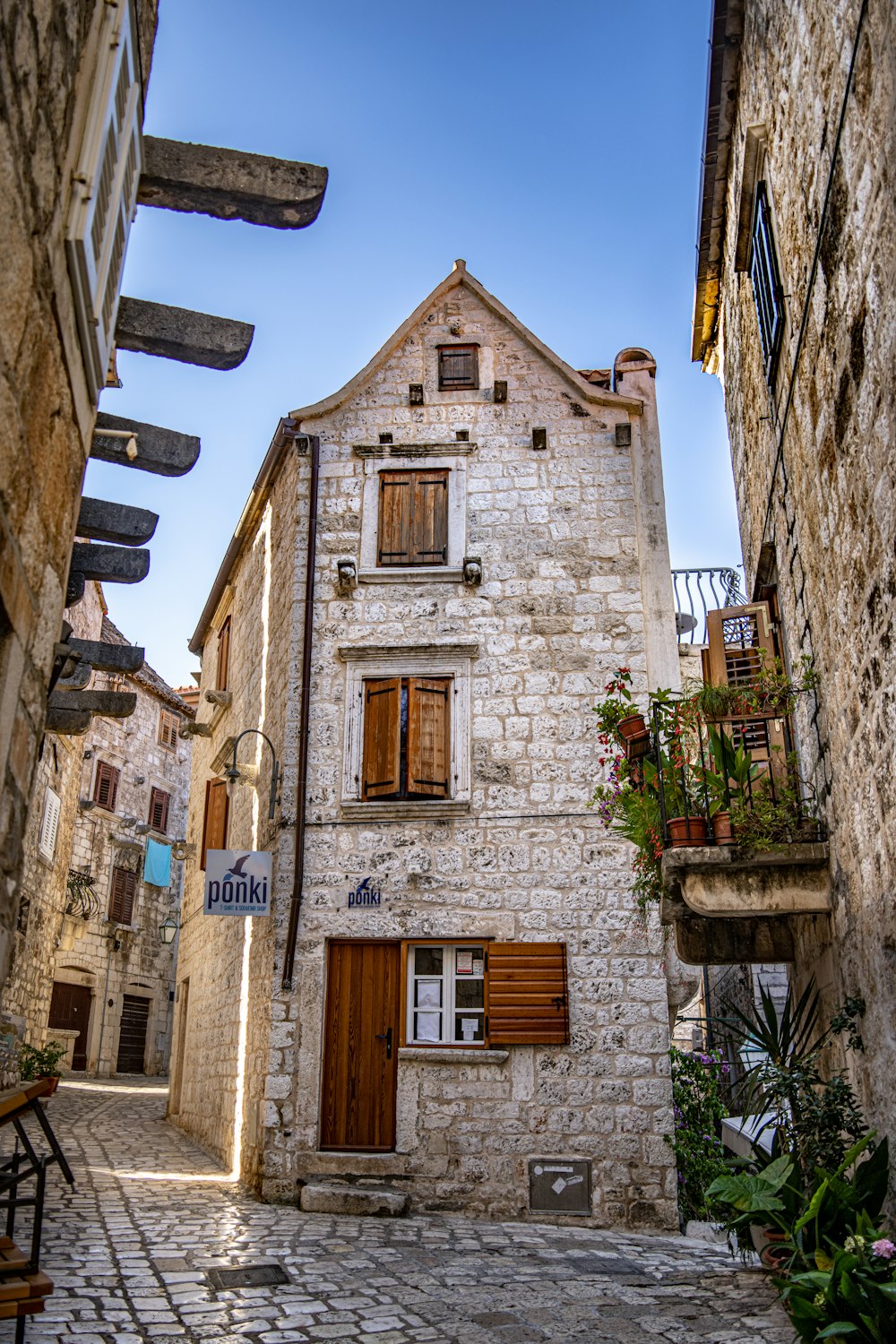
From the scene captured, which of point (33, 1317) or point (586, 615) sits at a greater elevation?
point (586, 615)

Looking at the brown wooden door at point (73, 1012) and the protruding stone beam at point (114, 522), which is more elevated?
the protruding stone beam at point (114, 522)

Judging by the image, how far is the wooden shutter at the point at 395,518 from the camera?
1097 centimetres

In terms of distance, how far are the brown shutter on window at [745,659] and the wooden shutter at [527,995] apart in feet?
9.88

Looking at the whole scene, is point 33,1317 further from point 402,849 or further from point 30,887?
point 30,887

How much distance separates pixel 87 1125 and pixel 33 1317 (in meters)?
9.46

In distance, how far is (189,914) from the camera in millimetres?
15820

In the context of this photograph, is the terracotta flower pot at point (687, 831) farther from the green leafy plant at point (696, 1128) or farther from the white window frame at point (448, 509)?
the white window frame at point (448, 509)

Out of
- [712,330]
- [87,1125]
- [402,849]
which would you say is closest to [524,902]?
[402,849]

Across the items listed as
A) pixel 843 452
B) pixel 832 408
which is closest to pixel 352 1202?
pixel 843 452

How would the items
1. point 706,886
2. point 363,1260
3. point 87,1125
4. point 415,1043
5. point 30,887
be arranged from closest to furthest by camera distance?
point 706,886 < point 363,1260 < point 415,1043 < point 87,1125 < point 30,887

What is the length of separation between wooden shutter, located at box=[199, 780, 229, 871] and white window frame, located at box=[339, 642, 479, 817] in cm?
337

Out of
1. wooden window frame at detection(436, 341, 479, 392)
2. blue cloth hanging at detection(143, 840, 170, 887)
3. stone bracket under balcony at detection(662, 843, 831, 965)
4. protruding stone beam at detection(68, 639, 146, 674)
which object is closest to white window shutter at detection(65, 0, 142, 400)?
protruding stone beam at detection(68, 639, 146, 674)

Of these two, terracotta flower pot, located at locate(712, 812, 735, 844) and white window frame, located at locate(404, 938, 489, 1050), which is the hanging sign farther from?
terracotta flower pot, located at locate(712, 812, 735, 844)

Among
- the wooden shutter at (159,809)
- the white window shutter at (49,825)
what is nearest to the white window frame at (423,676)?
the white window shutter at (49,825)
